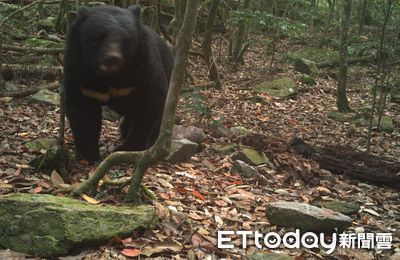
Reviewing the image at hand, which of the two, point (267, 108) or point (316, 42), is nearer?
point (267, 108)

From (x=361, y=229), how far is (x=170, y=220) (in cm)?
170

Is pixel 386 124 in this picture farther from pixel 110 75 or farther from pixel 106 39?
pixel 106 39

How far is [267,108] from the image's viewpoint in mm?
9281

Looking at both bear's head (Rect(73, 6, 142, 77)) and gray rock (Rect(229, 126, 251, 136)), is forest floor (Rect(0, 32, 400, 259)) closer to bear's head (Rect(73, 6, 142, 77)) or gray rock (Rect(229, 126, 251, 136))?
gray rock (Rect(229, 126, 251, 136))

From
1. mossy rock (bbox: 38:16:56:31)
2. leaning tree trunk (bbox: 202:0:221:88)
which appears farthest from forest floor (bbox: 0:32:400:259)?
mossy rock (bbox: 38:16:56:31)

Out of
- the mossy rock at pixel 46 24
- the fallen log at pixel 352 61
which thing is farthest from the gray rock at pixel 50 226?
the fallen log at pixel 352 61

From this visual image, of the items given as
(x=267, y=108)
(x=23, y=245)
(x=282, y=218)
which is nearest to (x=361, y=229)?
(x=282, y=218)

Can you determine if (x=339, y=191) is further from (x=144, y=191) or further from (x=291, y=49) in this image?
(x=291, y=49)

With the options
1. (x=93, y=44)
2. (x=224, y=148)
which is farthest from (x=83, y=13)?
(x=224, y=148)

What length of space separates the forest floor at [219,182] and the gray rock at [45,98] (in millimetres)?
109

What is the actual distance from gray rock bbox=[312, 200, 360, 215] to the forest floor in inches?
4.1

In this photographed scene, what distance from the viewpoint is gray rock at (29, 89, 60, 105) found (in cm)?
679

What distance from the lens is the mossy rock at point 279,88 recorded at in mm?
10453

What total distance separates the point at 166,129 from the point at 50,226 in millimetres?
922
